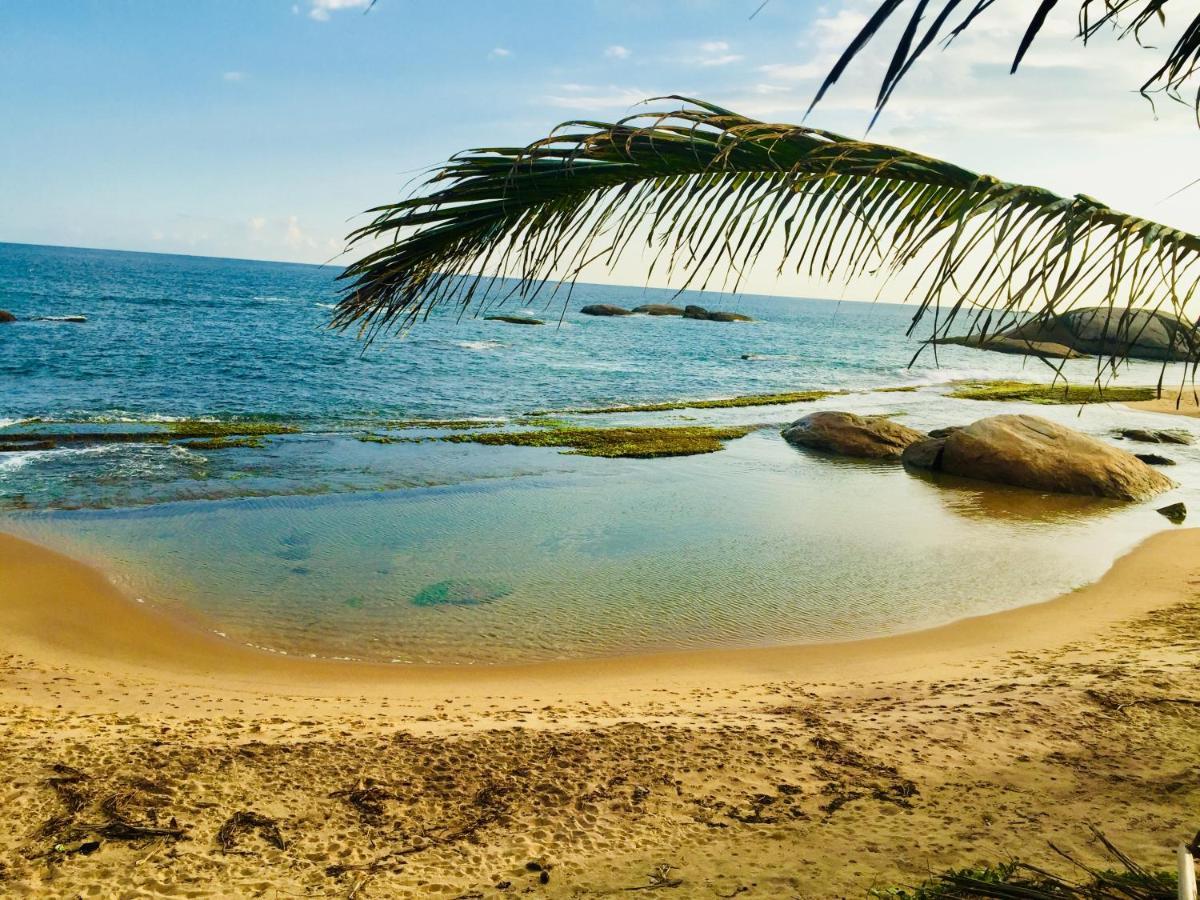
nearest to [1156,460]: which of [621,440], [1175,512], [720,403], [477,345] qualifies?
[1175,512]

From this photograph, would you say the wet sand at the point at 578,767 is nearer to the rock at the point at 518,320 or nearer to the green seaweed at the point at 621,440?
the green seaweed at the point at 621,440

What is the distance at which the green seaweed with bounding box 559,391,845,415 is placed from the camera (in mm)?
28047

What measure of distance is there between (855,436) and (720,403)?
10.1 meters

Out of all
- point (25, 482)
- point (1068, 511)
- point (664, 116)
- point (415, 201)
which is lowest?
point (25, 482)

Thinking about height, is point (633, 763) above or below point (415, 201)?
below

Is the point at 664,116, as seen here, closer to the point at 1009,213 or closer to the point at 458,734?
the point at 1009,213

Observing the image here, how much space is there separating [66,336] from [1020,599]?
1828 inches

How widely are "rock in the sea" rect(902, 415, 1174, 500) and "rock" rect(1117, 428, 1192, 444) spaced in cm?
631

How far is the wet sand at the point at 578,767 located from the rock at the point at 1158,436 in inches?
653

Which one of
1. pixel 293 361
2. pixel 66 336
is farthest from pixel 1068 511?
pixel 66 336

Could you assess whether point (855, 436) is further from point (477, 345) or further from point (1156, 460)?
point (477, 345)

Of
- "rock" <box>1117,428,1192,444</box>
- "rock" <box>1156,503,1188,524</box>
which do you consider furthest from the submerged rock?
"rock" <box>1117,428,1192,444</box>

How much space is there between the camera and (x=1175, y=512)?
14.1 metres

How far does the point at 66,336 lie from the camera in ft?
140
